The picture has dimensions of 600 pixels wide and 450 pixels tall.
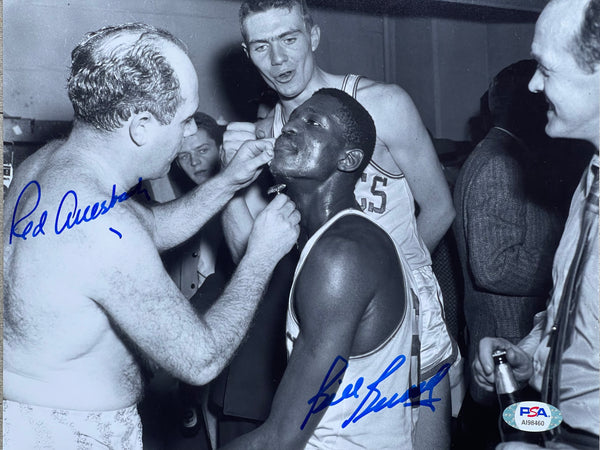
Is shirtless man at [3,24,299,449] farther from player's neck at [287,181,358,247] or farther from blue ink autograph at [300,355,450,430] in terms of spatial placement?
blue ink autograph at [300,355,450,430]

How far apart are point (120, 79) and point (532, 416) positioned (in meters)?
1.41

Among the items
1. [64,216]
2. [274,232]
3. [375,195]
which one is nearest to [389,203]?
[375,195]

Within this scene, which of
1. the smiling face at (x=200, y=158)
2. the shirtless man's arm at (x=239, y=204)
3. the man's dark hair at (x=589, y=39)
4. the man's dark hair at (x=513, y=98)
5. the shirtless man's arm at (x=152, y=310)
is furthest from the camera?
the smiling face at (x=200, y=158)

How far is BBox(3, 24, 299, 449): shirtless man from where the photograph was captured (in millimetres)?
1601

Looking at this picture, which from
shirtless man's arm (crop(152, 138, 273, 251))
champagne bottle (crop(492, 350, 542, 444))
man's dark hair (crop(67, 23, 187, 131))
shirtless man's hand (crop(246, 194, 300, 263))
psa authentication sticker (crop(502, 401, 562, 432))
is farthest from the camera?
shirtless man's arm (crop(152, 138, 273, 251))

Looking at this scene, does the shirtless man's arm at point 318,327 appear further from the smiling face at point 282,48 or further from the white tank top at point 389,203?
the smiling face at point 282,48

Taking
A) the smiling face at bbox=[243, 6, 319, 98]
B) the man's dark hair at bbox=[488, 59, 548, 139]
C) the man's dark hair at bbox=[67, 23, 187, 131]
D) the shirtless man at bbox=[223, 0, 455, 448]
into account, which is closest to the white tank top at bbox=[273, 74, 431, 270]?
the shirtless man at bbox=[223, 0, 455, 448]

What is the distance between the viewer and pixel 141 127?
5.88 feet

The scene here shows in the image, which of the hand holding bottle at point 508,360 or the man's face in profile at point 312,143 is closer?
the hand holding bottle at point 508,360

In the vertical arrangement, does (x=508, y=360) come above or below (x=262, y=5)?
below

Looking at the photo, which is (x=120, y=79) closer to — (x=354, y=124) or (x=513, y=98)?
(x=354, y=124)

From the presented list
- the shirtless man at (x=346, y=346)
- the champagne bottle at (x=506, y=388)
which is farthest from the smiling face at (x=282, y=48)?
the champagne bottle at (x=506, y=388)

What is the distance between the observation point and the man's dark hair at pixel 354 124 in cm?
194

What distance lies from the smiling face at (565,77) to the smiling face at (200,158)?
227cm
